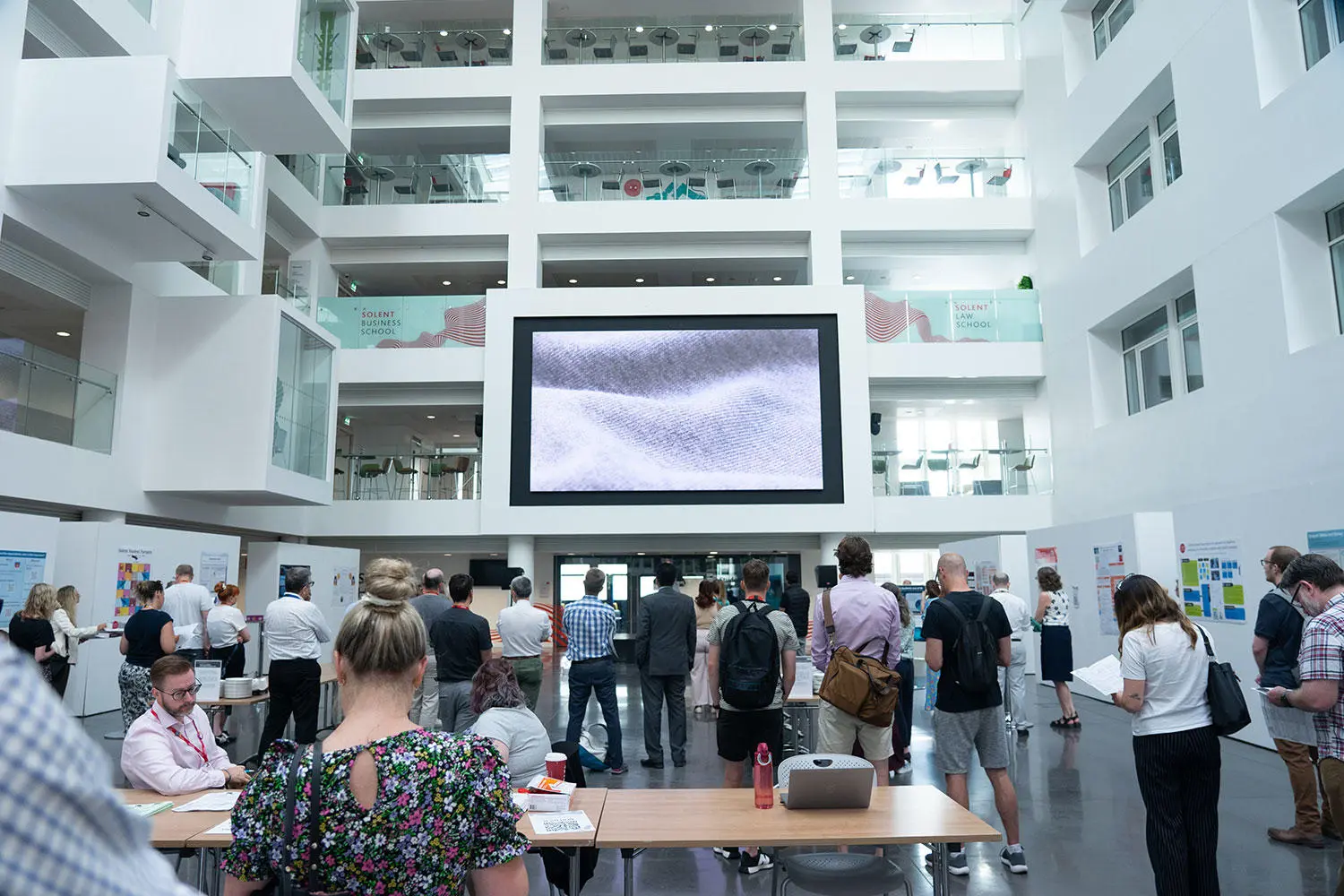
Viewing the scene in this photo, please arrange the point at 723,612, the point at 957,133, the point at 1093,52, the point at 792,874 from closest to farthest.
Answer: the point at 792,874 → the point at 723,612 → the point at 1093,52 → the point at 957,133

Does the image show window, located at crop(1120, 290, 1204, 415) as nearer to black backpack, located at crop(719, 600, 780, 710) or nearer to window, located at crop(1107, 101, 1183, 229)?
window, located at crop(1107, 101, 1183, 229)

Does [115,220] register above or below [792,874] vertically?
above

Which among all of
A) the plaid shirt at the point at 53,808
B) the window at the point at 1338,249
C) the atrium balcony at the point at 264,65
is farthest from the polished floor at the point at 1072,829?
the atrium balcony at the point at 264,65

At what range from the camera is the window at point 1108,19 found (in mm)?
13680

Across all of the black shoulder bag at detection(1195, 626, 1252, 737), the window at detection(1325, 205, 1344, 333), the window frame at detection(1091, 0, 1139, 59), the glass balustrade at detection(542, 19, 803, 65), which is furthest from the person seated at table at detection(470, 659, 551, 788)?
the glass balustrade at detection(542, 19, 803, 65)

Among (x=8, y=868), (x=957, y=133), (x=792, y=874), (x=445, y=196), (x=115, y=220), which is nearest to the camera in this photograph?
(x=8, y=868)

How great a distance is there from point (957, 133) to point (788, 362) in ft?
23.1

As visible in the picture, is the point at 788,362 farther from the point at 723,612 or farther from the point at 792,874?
the point at 792,874

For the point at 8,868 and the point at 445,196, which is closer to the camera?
the point at 8,868

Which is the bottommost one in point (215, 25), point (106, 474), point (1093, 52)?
point (106, 474)

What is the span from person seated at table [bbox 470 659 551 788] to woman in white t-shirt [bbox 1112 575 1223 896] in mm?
2538

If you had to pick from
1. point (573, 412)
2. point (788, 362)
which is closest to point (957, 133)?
point (788, 362)

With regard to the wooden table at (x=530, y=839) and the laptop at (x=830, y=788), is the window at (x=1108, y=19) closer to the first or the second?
the laptop at (x=830, y=788)

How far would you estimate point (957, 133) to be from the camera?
19.2m
